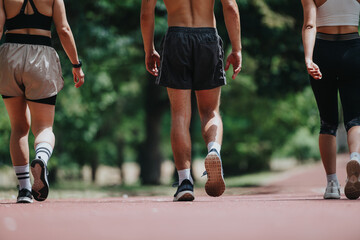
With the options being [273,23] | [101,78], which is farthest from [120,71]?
[273,23]

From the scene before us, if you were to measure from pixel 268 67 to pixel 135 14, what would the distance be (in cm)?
421

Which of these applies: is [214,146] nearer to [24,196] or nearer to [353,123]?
[353,123]

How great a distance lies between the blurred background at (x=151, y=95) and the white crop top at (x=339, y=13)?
30.0ft

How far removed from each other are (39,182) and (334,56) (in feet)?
10.2

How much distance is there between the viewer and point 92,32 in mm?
17281

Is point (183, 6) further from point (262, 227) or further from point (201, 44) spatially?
point (262, 227)

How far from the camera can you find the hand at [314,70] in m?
6.05

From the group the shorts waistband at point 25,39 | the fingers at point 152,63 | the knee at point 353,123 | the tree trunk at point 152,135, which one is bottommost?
the tree trunk at point 152,135

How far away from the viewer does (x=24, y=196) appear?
6352mm

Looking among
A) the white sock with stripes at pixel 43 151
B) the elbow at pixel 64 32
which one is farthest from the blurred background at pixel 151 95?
the white sock with stripes at pixel 43 151

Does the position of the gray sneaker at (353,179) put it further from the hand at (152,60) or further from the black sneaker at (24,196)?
the black sneaker at (24,196)

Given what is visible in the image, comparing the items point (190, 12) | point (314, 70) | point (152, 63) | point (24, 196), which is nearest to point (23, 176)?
point (24, 196)

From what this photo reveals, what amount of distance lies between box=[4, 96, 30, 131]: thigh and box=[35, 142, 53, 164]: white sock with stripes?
40 centimetres

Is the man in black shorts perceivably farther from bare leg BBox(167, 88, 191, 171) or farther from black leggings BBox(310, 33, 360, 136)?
black leggings BBox(310, 33, 360, 136)
